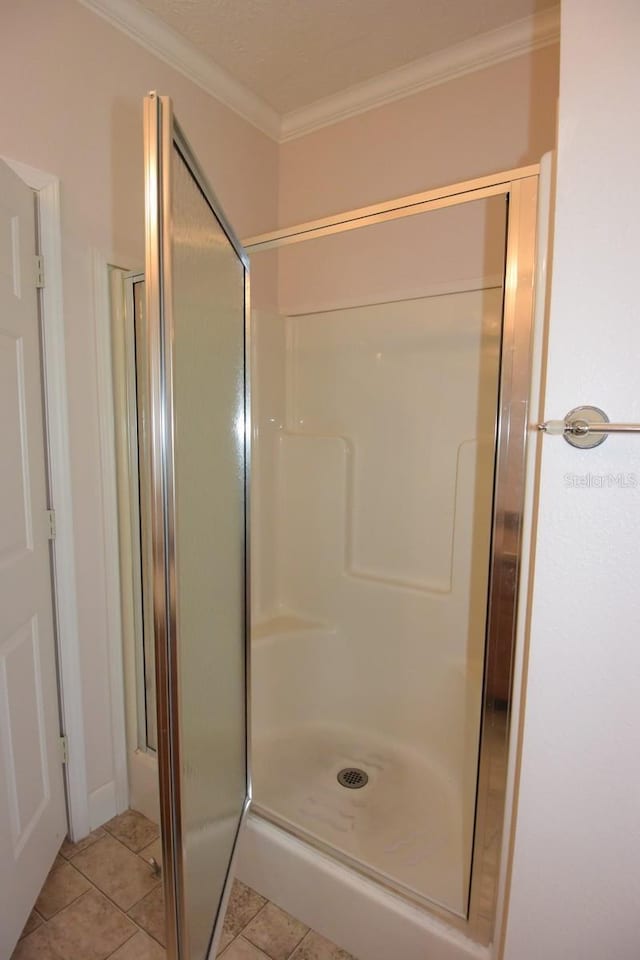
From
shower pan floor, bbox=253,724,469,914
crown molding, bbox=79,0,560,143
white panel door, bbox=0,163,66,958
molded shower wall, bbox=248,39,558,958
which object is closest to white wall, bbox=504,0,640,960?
shower pan floor, bbox=253,724,469,914

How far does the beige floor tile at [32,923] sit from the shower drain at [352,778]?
932 mm

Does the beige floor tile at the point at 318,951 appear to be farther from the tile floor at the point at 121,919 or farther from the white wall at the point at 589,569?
the white wall at the point at 589,569

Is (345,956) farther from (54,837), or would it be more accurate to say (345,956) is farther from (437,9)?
(437,9)

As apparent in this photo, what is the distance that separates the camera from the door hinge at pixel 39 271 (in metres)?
1.34

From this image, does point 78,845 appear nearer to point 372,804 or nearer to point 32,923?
point 32,923

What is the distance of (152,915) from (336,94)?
2.86 meters

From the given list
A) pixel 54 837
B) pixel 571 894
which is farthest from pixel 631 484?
pixel 54 837

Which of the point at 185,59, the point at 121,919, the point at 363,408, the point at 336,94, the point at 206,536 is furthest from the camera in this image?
the point at 363,408

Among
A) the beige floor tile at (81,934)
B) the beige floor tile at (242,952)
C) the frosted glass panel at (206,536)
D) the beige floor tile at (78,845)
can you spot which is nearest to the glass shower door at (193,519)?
the frosted glass panel at (206,536)

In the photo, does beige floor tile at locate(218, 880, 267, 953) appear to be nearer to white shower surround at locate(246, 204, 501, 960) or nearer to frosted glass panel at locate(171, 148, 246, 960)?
white shower surround at locate(246, 204, 501, 960)

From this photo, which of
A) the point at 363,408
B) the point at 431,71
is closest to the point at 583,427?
the point at 363,408

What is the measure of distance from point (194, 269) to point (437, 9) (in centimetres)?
141

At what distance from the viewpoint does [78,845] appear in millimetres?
1554

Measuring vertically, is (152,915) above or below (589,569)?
below
